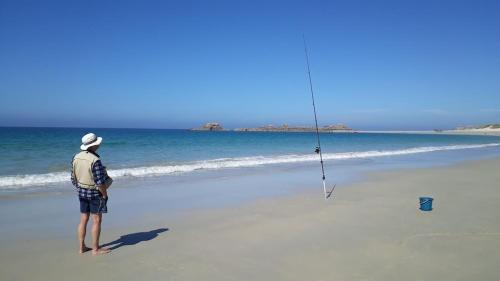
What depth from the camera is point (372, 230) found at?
6188mm

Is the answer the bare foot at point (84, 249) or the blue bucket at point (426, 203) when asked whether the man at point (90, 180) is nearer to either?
the bare foot at point (84, 249)

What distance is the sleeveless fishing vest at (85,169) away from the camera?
4793mm

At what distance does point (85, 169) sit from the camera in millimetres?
4797

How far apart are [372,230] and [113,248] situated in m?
4.37

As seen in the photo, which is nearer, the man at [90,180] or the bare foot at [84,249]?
the man at [90,180]

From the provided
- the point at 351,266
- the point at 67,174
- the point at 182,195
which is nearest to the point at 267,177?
the point at 182,195

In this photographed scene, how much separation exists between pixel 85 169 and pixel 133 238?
1637 millimetres

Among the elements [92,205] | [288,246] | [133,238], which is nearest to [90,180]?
[92,205]

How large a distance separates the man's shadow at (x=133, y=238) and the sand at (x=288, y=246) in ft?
0.06

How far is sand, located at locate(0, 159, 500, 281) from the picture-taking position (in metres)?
4.42

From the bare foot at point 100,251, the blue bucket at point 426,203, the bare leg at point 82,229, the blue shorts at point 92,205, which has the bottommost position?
the blue bucket at point 426,203

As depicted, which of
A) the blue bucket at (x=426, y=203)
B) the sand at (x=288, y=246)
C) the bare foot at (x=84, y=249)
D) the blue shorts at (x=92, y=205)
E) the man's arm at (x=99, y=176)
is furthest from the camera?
the blue bucket at (x=426, y=203)

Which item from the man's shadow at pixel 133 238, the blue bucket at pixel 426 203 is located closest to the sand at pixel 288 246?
the man's shadow at pixel 133 238

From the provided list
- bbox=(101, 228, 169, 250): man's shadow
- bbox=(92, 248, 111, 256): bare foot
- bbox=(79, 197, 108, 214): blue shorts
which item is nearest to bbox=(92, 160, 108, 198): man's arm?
bbox=(79, 197, 108, 214): blue shorts
